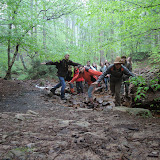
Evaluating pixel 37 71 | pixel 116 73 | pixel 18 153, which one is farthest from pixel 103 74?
pixel 37 71

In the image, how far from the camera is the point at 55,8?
9.47m

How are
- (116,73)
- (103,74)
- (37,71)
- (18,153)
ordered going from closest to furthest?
(18,153) < (103,74) < (116,73) < (37,71)

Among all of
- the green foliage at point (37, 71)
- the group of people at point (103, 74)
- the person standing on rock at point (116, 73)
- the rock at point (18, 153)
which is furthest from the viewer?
the green foliage at point (37, 71)

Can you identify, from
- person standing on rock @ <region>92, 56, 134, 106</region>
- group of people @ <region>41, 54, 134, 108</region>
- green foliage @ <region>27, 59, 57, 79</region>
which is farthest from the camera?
green foliage @ <region>27, 59, 57, 79</region>

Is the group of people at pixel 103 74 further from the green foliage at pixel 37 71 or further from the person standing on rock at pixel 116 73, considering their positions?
the green foliage at pixel 37 71

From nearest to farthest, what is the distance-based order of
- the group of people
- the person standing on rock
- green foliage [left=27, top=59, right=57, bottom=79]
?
1. the person standing on rock
2. the group of people
3. green foliage [left=27, top=59, right=57, bottom=79]

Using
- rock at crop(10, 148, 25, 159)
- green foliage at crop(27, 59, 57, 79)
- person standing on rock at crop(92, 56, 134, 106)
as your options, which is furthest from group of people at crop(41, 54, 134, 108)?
green foliage at crop(27, 59, 57, 79)

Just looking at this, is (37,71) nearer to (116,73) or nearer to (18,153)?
(116,73)

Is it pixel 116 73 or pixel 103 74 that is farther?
pixel 116 73

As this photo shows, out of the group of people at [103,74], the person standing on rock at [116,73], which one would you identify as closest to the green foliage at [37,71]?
the group of people at [103,74]

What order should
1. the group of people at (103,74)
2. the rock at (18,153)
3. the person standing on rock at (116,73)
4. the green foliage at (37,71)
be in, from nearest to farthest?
the rock at (18,153) → the person standing on rock at (116,73) → the group of people at (103,74) → the green foliage at (37,71)

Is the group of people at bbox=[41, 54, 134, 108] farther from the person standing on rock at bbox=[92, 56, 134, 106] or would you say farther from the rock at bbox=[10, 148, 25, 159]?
the rock at bbox=[10, 148, 25, 159]

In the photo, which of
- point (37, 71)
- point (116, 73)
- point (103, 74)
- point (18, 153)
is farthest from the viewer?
point (37, 71)

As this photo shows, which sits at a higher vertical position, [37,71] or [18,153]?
[37,71]
